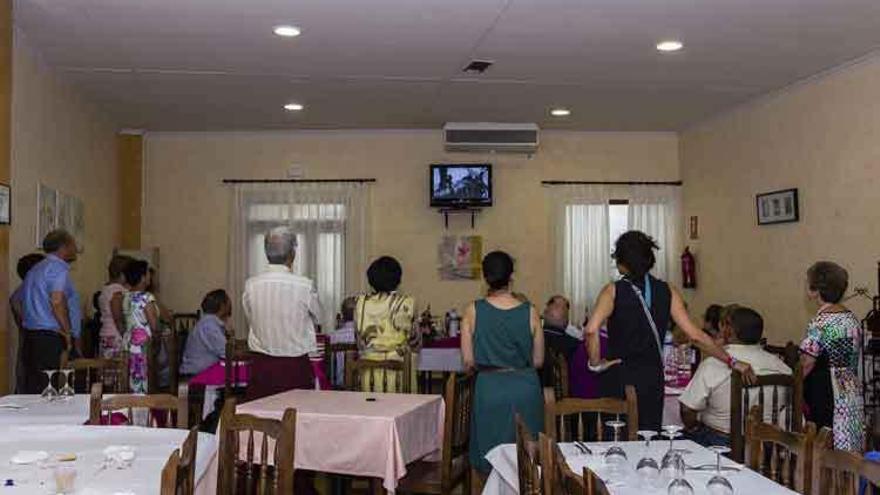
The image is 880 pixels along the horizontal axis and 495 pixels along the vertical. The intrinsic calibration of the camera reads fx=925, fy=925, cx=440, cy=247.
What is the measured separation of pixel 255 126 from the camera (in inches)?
371

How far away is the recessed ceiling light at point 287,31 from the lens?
5.84m

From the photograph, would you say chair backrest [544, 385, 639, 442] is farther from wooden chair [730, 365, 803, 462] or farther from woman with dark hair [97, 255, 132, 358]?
woman with dark hair [97, 255, 132, 358]

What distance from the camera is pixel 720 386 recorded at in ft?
14.3

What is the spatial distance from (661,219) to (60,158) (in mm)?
5966

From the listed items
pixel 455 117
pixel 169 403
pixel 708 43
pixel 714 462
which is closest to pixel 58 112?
pixel 455 117

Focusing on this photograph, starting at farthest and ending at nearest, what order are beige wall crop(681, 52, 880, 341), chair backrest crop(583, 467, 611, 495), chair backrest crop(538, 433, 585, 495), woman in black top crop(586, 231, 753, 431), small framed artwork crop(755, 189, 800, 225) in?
small framed artwork crop(755, 189, 800, 225)
beige wall crop(681, 52, 880, 341)
woman in black top crop(586, 231, 753, 431)
chair backrest crop(538, 433, 585, 495)
chair backrest crop(583, 467, 611, 495)

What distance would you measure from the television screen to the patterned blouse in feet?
17.7

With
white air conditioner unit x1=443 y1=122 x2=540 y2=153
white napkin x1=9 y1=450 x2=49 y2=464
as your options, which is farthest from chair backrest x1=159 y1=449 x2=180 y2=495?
white air conditioner unit x1=443 y1=122 x2=540 y2=153

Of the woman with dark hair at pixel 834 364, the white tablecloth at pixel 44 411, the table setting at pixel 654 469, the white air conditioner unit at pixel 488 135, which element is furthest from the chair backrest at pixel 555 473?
the white air conditioner unit at pixel 488 135

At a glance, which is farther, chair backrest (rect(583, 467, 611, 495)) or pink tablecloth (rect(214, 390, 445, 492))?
pink tablecloth (rect(214, 390, 445, 492))

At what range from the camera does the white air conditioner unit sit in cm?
918

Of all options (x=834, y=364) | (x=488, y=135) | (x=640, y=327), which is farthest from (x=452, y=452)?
(x=488, y=135)

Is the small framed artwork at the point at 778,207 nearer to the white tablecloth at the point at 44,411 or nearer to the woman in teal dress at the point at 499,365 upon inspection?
the woman in teal dress at the point at 499,365

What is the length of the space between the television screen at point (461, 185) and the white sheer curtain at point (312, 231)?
754 mm
